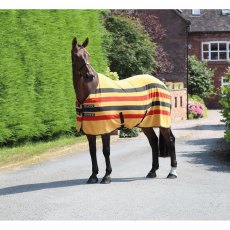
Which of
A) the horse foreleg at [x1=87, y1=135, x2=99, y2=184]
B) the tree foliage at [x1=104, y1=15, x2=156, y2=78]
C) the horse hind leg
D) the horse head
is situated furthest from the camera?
the tree foliage at [x1=104, y1=15, x2=156, y2=78]

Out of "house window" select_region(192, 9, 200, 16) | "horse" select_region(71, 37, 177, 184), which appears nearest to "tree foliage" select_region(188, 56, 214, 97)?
"house window" select_region(192, 9, 200, 16)

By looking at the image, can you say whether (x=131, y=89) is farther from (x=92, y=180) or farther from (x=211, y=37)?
(x=211, y=37)

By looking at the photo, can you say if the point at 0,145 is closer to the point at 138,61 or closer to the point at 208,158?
the point at 208,158

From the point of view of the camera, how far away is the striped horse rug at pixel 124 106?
988 cm

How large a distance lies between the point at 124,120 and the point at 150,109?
690 millimetres

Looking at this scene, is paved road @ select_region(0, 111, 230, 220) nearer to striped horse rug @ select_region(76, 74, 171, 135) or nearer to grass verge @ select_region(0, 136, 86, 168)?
grass verge @ select_region(0, 136, 86, 168)

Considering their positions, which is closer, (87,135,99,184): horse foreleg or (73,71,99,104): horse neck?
(73,71,99,104): horse neck

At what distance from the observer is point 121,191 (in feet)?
31.4

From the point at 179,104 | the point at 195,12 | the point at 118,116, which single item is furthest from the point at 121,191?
the point at 195,12

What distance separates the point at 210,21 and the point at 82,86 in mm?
40245

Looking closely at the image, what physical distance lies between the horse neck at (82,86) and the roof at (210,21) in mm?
39097

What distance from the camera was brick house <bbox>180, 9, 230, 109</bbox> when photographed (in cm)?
4800

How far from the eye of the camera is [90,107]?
388 inches
